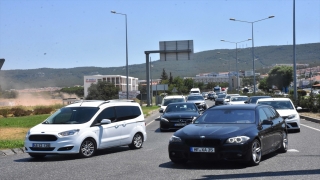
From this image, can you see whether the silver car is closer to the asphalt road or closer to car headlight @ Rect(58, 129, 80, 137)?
the asphalt road

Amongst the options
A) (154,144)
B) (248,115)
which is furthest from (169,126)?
(248,115)

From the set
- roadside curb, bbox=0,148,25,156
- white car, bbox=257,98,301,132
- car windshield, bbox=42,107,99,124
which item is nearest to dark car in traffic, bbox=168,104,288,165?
car windshield, bbox=42,107,99,124

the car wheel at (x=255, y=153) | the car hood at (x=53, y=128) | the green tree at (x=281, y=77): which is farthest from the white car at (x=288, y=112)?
the green tree at (x=281, y=77)

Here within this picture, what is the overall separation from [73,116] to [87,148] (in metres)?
1.21

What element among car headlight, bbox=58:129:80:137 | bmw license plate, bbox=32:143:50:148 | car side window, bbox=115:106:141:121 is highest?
car side window, bbox=115:106:141:121

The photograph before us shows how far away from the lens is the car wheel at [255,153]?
425 inches

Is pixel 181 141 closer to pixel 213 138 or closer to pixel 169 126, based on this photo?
pixel 213 138

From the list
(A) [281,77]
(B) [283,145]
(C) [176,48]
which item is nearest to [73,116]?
(B) [283,145]

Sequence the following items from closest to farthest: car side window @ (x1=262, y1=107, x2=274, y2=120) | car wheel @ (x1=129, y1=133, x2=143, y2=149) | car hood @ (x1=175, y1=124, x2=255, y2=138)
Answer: car hood @ (x1=175, y1=124, x2=255, y2=138)
car side window @ (x1=262, y1=107, x2=274, y2=120)
car wheel @ (x1=129, y1=133, x2=143, y2=149)

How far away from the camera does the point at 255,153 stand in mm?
10992

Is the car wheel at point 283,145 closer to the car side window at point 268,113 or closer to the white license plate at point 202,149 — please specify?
the car side window at point 268,113

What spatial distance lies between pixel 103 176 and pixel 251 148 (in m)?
3.21

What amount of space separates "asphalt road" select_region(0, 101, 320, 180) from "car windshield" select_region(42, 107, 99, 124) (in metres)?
1.03

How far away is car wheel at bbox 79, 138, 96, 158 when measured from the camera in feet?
44.5
